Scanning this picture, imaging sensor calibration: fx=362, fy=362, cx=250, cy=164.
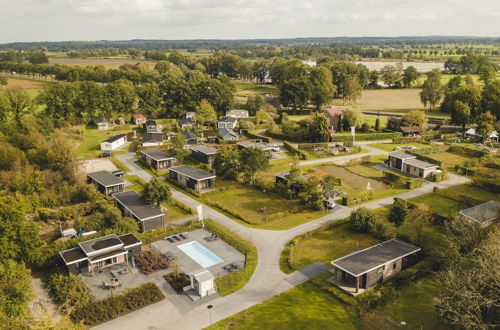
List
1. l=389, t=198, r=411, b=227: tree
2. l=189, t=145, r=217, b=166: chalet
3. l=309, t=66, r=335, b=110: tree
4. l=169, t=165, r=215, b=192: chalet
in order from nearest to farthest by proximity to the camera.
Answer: l=389, t=198, r=411, b=227: tree < l=169, t=165, r=215, b=192: chalet < l=189, t=145, r=217, b=166: chalet < l=309, t=66, r=335, b=110: tree

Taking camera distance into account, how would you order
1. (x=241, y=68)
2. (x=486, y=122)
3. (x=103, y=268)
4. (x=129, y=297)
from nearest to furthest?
1. (x=129, y=297)
2. (x=103, y=268)
3. (x=486, y=122)
4. (x=241, y=68)

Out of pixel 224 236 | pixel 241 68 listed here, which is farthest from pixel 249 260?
pixel 241 68

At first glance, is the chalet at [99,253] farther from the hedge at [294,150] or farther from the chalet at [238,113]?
the chalet at [238,113]

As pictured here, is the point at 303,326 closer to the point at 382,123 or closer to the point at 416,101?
the point at 382,123

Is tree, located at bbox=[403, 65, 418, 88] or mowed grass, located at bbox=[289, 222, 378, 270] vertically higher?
tree, located at bbox=[403, 65, 418, 88]

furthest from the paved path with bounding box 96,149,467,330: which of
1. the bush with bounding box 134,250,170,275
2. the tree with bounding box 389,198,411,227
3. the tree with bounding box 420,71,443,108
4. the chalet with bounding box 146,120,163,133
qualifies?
the tree with bounding box 420,71,443,108

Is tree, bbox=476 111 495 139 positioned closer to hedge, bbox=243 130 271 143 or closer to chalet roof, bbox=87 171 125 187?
hedge, bbox=243 130 271 143

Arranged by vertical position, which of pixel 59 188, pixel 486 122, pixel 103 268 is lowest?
pixel 103 268
